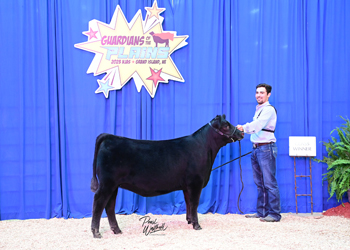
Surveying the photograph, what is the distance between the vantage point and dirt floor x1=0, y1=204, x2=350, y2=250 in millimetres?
3221

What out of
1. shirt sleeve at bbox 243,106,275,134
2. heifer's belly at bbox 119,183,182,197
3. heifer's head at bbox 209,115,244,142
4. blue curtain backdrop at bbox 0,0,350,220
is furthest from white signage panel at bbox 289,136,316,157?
heifer's belly at bbox 119,183,182,197

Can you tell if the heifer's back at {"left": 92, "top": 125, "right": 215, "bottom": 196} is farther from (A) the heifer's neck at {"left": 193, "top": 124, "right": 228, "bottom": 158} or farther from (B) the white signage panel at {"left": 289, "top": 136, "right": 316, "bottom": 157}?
(B) the white signage panel at {"left": 289, "top": 136, "right": 316, "bottom": 157}

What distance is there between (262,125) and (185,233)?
1.74 meters

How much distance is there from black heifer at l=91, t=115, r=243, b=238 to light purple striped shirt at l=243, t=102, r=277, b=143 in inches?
9.0

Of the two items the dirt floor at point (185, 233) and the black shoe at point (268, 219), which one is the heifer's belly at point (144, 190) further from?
the black shoe at point (268, 219)

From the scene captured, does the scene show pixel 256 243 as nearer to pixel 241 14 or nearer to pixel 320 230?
pixel 320 230

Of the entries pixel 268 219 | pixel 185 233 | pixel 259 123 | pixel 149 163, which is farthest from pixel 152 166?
pixel 268 219

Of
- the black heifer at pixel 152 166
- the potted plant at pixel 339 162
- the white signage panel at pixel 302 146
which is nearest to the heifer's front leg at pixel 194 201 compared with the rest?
the black heifer at pixel 152 166

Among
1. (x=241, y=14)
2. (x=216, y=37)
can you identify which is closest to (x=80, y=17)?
(x=216, y=37)

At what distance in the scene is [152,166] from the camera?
11.7ft

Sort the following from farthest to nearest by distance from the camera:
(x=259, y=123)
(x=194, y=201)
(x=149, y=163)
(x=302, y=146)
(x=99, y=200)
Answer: (x=302, y=146), (x=259, y=123), (x=194, y=201), (x=149, y=163), (x=99, y=200)

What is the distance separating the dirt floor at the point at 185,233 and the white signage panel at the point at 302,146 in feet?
3.12

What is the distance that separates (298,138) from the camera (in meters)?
4.55

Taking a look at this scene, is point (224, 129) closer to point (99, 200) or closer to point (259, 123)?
point (259, 123)
